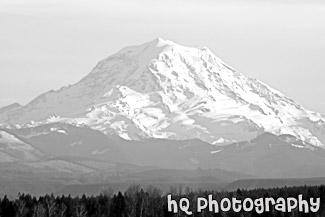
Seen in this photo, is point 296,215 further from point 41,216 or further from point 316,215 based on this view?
point 41,216

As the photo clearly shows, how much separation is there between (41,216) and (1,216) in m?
7.61

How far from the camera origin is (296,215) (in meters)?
198

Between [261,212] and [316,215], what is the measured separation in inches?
408

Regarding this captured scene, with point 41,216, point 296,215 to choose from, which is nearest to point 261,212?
point 296,215

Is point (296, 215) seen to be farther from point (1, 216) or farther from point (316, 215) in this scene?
point (1, 216)

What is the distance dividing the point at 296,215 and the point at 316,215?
155 inches

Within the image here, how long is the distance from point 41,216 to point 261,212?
41.7 meters

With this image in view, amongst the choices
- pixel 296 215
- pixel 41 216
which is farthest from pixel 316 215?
pixel 41 216

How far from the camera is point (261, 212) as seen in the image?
656 feet

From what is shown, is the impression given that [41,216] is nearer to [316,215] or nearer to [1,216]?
[1,216]

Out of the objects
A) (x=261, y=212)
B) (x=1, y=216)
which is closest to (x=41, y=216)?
(x=1, y=216)

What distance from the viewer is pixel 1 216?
7844 inches

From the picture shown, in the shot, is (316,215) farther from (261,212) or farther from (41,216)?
(41,216)

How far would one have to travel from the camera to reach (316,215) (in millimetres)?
199000
